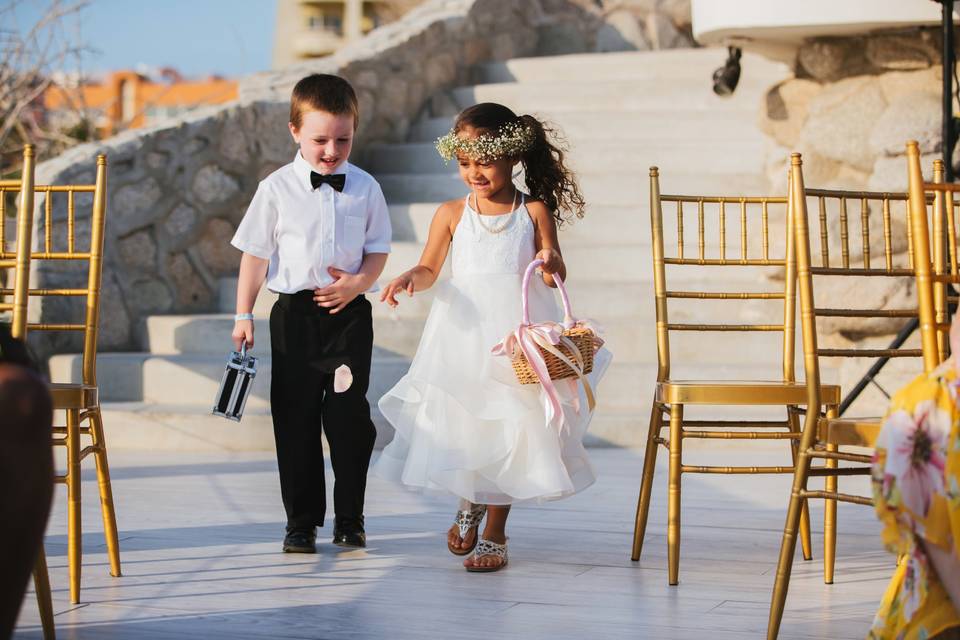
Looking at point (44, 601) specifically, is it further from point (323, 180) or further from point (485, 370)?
point (323, 180)

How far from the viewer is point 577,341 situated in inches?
123

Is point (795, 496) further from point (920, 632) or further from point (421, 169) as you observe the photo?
point (421, 169)

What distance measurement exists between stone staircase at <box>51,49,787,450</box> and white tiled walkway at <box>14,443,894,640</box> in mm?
1048

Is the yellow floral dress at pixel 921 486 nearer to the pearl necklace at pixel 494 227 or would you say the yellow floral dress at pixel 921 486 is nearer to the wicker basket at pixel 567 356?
the wicker basket at pixel 567 356

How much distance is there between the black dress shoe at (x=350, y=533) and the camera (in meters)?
3.54

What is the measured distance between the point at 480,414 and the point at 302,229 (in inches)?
27.7

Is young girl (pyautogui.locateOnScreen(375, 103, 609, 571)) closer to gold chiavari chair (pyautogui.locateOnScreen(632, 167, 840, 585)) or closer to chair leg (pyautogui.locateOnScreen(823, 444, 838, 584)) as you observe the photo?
gold chiavari chair (pyautogui.locateOnScreen(632, 167, 840, 585))

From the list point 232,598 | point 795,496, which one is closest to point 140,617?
point 232,598

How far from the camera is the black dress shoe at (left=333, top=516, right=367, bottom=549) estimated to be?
354 centimetres

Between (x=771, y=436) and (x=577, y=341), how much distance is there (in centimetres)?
51

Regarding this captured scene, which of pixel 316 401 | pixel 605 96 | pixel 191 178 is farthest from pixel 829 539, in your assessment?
pixel 605 96

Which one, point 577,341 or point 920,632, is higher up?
point 577,341

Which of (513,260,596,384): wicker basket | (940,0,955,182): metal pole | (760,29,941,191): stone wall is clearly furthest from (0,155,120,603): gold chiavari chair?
(760,29,941,191): stone wall

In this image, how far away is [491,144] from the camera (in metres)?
3.32
